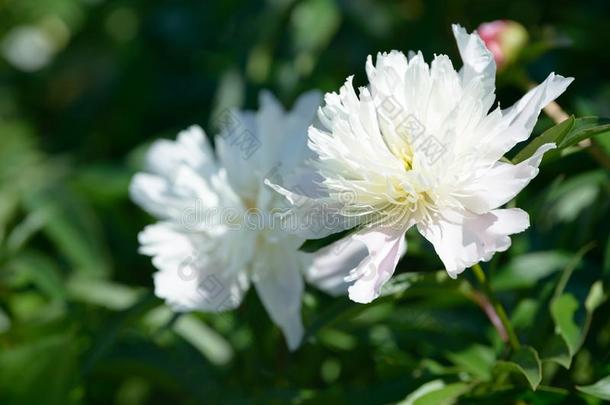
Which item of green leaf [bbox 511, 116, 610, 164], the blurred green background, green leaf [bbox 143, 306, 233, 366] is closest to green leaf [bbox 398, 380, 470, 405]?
A: the blurred green background

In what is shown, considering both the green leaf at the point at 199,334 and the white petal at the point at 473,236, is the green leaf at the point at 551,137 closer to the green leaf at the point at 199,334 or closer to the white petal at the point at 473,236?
the white petal at the point at 473,236

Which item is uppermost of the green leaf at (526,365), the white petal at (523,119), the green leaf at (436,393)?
the white petal at (523,119)

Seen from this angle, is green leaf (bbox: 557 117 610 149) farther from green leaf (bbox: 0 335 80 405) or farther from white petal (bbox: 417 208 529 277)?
green leaf (bbox: 0 335 80 405)

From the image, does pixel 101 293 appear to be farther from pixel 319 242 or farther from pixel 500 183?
pixel 500 183

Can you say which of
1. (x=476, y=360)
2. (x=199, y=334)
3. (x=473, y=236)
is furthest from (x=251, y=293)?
(x=473, y=236)

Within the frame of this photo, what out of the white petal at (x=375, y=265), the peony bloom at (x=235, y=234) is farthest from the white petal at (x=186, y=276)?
the white petal at (x=375, y=265)

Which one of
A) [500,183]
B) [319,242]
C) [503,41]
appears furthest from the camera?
[503,41]
